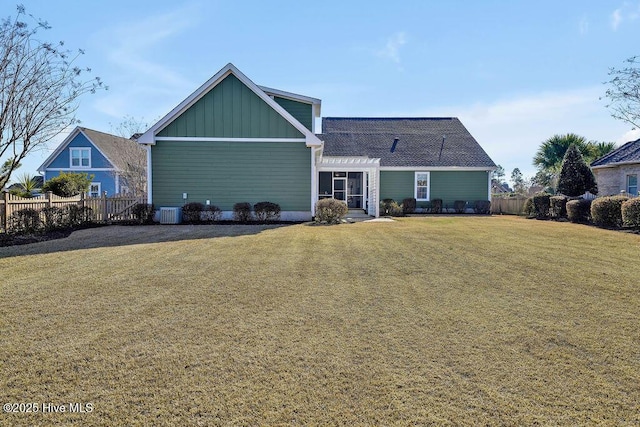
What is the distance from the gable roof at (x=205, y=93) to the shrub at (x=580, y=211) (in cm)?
1163

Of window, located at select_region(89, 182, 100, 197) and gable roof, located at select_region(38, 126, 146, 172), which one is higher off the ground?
gable roof, located at select_region(38, 126, 146, 172)

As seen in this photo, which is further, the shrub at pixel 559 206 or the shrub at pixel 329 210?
the shrub at pixel 559 206

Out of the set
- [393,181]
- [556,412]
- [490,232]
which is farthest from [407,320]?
[393,181]

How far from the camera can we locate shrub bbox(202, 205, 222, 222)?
15734 mm

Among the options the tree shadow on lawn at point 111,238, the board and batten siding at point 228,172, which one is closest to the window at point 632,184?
the board and batten siding at point 228,172

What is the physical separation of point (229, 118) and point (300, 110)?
428cm

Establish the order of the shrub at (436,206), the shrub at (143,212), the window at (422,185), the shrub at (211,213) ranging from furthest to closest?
1. the window at (422,185)
2. the shrub at (436,206)
3. the shrub at (211,213)
4. the shrub at (143,212)

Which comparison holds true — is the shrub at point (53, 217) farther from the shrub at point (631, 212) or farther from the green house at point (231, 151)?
the shrub at point (631, 212)

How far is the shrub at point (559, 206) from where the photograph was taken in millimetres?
18500

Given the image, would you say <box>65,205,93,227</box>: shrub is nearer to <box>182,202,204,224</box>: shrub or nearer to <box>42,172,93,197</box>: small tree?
<box>182,202,204,224</box>: shrub

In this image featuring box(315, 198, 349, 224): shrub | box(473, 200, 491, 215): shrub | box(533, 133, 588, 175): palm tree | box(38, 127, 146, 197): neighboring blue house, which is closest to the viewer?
box(315, 198, 349, 224): shrub

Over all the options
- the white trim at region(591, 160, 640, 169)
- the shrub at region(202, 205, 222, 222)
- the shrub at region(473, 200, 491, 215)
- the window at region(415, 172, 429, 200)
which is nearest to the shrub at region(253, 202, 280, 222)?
the shrub at region(202, 205, 222, 222)

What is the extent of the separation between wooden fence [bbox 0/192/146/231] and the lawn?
567 cm

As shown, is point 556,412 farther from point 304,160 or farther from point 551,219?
point 551,219
